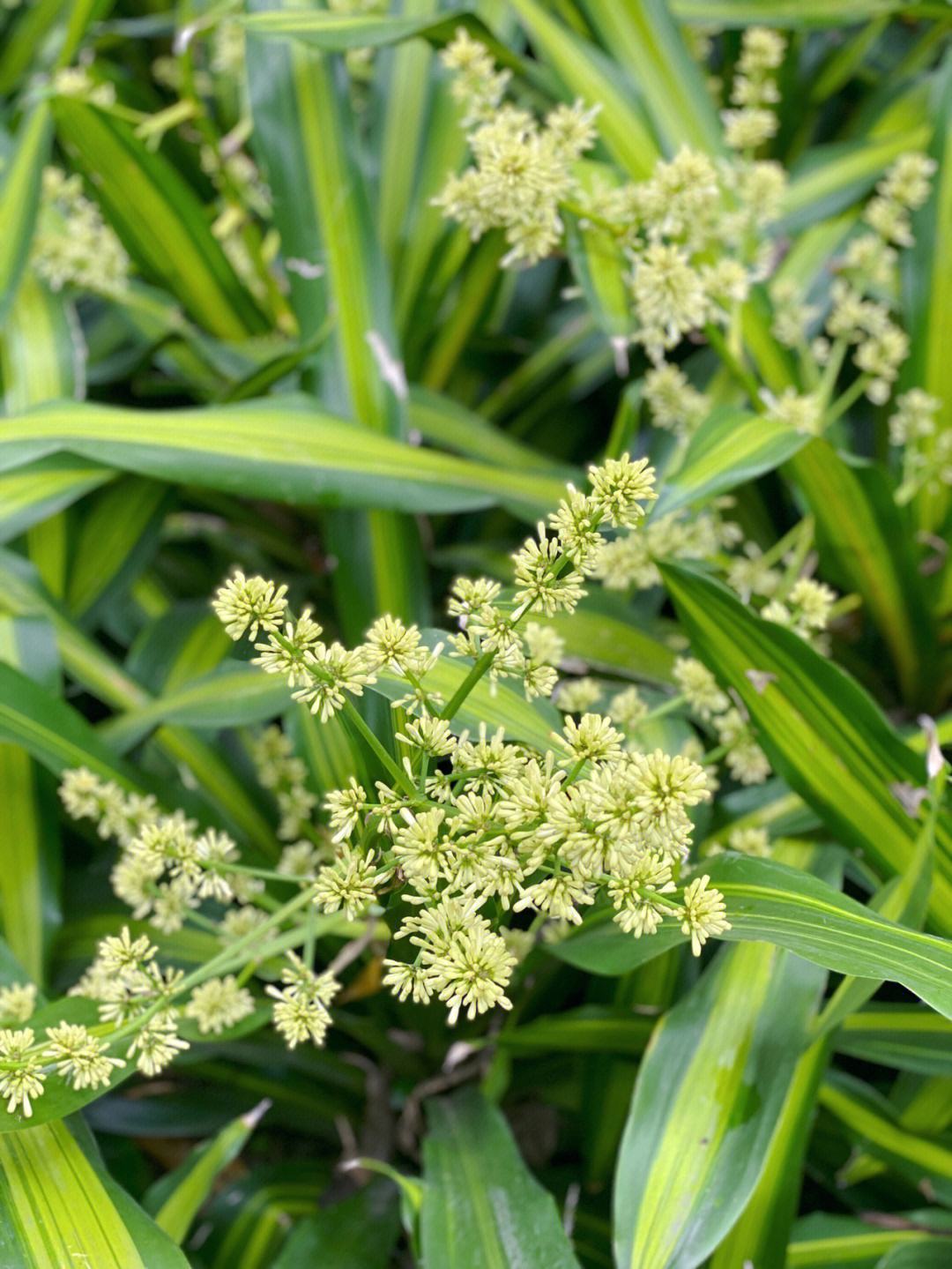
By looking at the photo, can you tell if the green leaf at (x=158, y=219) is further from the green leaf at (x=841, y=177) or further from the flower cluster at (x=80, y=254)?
the green leaf at (x=841, y=177)

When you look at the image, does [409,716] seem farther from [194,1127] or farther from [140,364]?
[140,364]

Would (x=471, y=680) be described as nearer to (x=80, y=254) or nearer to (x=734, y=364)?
(x=734, y=364)

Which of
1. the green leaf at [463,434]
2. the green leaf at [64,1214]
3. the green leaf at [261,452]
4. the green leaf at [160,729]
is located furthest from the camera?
the green leaf at [463,434]

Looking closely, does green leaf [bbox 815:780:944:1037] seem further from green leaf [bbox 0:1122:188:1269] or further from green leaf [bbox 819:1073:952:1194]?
green leaf [bbox 0:1122:188:1269]

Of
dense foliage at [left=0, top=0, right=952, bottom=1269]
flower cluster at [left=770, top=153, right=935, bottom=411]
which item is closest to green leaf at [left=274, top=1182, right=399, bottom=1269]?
dense foliage at [left=0, top=0, right=952, bottom=1269]

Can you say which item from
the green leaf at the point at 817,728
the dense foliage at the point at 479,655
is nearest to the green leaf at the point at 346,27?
the dense foliage at the point at 479,655

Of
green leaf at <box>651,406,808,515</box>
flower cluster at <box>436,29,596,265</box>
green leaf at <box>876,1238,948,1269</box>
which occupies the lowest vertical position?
green leaf at <box>876,1238,948,1269</box>

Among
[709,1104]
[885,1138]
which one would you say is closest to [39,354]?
[709,1104]
